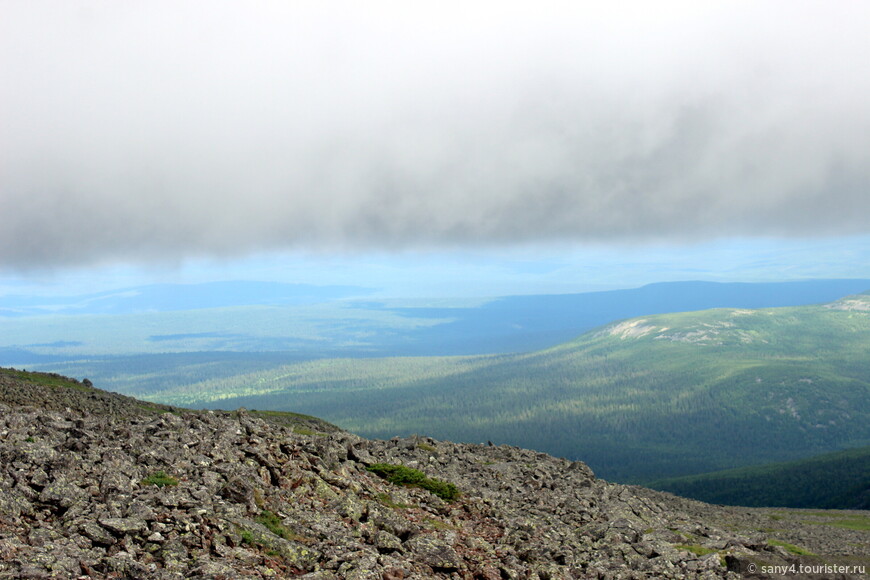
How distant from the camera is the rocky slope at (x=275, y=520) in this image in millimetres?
24953

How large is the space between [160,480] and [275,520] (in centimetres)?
639

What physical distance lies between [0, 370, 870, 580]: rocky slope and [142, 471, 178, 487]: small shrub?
8cm

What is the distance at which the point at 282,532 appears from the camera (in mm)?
30156

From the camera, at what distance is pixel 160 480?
31047 millimetres

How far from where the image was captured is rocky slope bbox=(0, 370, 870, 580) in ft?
81.9

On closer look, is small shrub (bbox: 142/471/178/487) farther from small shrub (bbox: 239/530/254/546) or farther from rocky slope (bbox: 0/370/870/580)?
small shrub (bbox: 239/530/254/546)

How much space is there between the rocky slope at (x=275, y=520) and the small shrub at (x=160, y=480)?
78 mm

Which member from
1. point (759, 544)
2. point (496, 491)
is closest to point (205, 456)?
point (496, 491)

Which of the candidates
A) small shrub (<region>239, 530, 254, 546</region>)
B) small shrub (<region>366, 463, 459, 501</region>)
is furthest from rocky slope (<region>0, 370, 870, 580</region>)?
small shrub (<region>366, 463, 459, 501</region>)

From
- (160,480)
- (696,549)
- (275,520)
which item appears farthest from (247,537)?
→ (696,549)

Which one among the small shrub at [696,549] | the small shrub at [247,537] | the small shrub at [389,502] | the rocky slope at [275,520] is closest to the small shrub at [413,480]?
the rocky slope at [275,520]

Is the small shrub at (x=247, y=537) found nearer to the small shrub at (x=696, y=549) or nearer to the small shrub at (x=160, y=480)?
the small shrub at (x=160, y=480)

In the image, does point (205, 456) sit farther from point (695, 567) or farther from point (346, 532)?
point (695, 567)

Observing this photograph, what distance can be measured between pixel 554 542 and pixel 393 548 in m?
14.0
